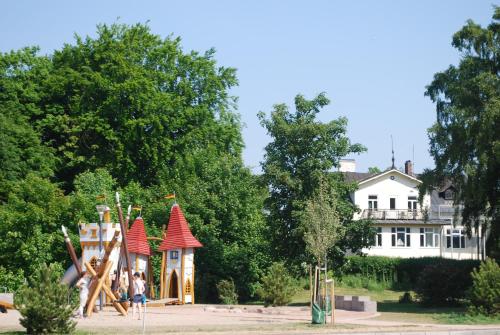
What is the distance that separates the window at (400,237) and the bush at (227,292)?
119 ft

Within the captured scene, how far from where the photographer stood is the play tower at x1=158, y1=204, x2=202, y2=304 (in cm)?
4025

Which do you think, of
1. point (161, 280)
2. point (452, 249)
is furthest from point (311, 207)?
point (452, 249)

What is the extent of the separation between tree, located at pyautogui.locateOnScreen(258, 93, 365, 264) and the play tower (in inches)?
176

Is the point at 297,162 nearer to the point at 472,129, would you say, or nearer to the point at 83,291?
the point at 472,129

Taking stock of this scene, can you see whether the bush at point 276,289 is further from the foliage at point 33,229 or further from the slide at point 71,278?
the foliage at point 33,229

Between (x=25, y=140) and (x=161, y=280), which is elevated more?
(x=25, y=140)

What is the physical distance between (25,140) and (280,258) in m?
18.5

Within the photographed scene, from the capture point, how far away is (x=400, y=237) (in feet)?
252

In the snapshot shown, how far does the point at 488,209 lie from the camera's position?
38.1 meters

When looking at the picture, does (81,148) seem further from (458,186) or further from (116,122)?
(458,186)

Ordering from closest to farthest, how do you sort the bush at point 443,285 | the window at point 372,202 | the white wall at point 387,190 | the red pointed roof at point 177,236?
1. the bush at point 443,285
2. the red pointed roof at point 177,236
3. the white wall at point 387,190
4. the window at point 372,202

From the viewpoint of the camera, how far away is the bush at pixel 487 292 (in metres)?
30.2

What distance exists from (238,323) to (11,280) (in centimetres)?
1675

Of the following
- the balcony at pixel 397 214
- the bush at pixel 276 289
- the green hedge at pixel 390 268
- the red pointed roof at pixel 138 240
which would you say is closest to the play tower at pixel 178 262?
the red pointed roof at pixel 138 240
